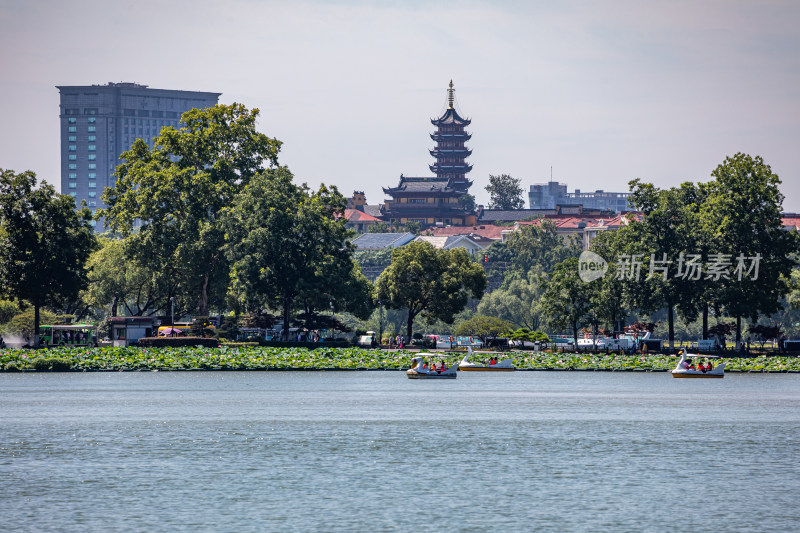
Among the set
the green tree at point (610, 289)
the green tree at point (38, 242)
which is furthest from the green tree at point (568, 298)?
the green tree at point (38, 242)

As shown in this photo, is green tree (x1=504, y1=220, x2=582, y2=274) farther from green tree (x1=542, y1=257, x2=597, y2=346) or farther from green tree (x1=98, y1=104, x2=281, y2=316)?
green tree (x1=98, y1=104, x2=281, y2=316)

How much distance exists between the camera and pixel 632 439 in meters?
44.7

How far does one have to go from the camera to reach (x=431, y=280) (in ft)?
331

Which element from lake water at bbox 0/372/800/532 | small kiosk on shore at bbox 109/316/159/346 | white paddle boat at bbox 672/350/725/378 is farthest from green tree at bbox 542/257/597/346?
small kiosk on shore at bbox 109/316/159/346

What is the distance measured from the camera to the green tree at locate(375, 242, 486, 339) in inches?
3937

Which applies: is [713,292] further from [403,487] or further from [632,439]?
[403,487]

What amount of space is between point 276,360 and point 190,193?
19848 mm

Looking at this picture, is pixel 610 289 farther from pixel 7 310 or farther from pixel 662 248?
pixel 7 310

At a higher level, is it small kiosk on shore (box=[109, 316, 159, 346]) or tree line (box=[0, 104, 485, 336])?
tree line (box=[0, 104, 485, 336])

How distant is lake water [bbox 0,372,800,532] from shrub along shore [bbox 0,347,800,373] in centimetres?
1263

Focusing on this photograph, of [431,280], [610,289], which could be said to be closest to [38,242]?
[431,280]

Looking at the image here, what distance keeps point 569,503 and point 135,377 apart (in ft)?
154

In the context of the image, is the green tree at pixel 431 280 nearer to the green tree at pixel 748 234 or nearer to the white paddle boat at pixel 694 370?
the green tree at pixel 748 234

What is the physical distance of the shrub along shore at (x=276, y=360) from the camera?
78438mm
